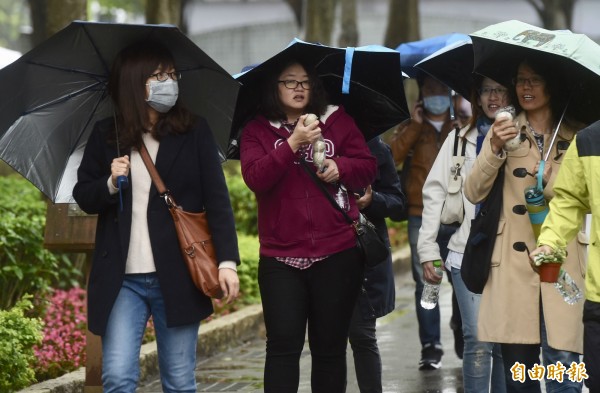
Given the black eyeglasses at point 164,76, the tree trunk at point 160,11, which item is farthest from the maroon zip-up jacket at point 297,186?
the tree trunk at point 160,11

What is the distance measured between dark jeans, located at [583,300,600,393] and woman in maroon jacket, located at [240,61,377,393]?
1170 millimetres

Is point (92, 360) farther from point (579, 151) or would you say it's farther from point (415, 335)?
point (415, 335)

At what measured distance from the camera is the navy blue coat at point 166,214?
5.39 m

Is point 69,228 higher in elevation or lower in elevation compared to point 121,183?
lower

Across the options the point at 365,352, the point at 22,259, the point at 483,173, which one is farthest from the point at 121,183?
the point at 22,259

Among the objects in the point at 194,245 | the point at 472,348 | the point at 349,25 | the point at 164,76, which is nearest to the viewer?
the point at 194,245

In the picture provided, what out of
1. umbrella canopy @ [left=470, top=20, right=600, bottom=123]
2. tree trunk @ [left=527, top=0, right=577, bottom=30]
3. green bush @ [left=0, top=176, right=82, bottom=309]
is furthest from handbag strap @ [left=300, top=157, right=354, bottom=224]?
tree trunk @ [left=527, top=0, right=577, bottom=30]

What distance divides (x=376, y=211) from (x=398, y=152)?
209cm

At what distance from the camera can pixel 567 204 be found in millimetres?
5344

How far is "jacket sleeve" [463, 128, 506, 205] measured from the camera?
5.87 meters

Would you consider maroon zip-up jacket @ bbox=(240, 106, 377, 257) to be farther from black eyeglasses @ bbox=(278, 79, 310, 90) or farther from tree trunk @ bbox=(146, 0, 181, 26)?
tree trunk @ bbox=(146, 0, 181, 26)

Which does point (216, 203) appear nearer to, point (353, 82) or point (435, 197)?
point (353, 82)

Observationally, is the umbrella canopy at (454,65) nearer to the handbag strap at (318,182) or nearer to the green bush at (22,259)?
the handbag strap at (318,182)

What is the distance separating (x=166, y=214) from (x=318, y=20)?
14439mm
